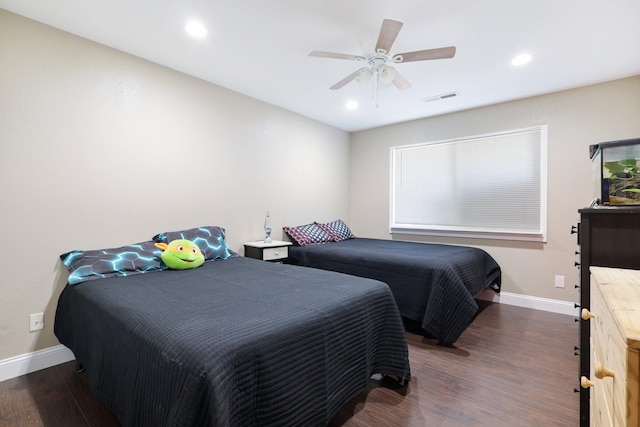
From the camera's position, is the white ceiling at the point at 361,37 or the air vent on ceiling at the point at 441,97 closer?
the white ceiling at the point at 361,37

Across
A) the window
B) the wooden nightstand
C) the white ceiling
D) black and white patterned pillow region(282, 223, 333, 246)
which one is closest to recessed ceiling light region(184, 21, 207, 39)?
the white ceiling

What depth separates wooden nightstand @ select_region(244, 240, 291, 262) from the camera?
10.9 feet

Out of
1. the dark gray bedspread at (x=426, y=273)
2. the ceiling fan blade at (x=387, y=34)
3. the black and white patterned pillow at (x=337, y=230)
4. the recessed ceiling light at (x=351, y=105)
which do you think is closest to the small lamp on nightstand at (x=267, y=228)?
the dark gray bedspread at (x=426, y=273)

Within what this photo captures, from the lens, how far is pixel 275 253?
3.45 metres

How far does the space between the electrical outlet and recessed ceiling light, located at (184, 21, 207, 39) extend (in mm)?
2382

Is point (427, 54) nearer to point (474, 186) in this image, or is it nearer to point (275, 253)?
point (474, 186)

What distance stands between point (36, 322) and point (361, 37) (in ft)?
10.6

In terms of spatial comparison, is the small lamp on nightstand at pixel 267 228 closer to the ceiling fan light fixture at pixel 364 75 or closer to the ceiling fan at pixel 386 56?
the ceiling fan at pixel 386 56

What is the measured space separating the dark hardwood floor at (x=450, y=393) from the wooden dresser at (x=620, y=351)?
3.29 feet

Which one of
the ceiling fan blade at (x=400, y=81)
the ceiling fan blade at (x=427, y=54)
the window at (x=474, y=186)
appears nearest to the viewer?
the ceiling fan blade at (x=427, y=54)

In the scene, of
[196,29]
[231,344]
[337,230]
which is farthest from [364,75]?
[337,230]

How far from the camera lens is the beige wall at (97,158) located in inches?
81.1

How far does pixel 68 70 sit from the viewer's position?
2271mm

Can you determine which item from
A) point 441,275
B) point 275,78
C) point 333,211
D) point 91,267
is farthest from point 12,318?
point 333,211
